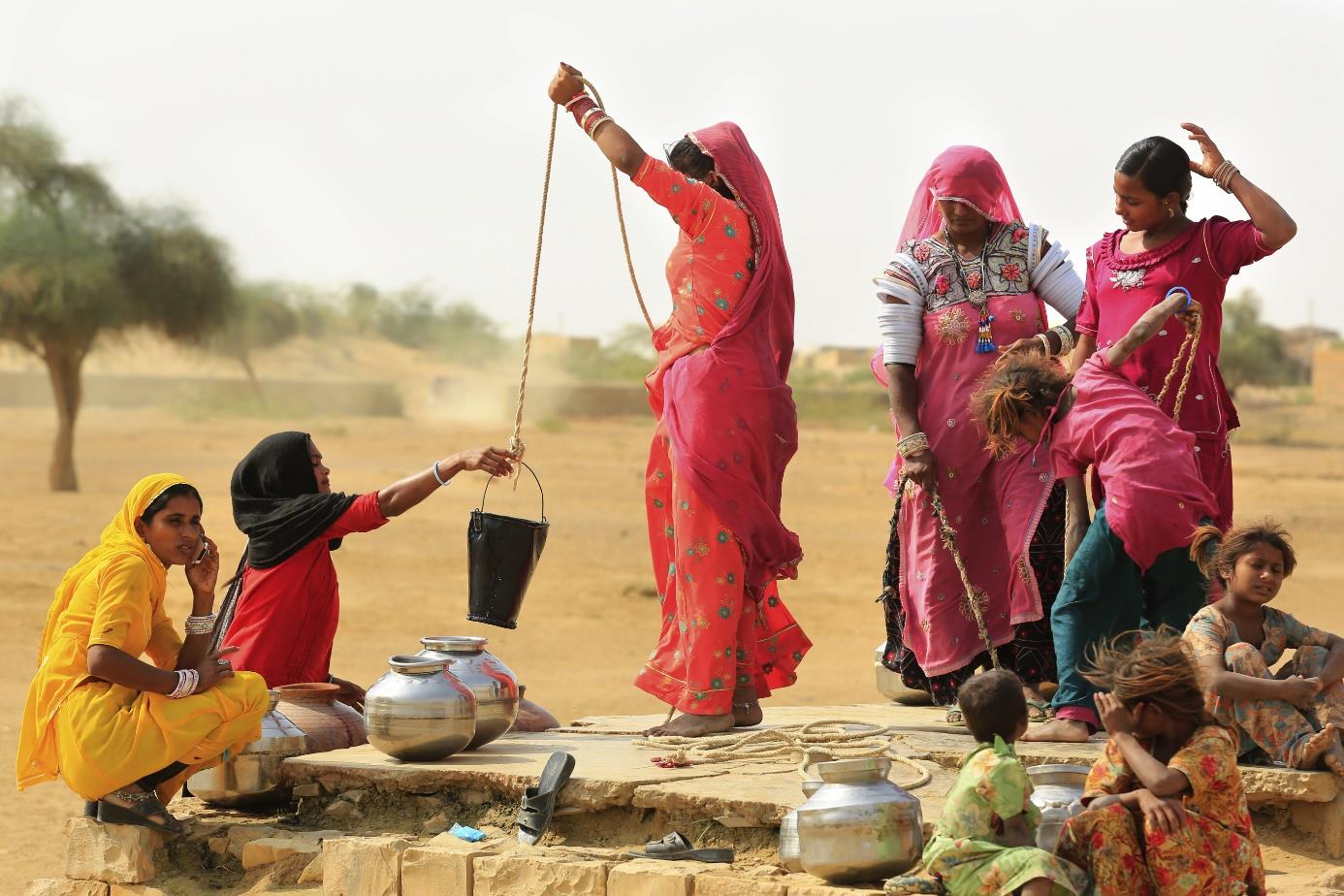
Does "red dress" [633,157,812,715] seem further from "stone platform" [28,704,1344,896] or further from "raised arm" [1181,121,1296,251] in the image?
"raised arm" [1181,121,1296,251]

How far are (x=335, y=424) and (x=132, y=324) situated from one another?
9851 mm

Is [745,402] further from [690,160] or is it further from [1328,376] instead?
[1328,376]

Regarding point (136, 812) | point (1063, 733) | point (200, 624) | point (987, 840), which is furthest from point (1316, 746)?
point (136, 812)

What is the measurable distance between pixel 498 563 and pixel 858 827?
2.05 metres

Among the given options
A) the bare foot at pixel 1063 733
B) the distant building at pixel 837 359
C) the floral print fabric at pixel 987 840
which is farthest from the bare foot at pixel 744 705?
the distant building at pixel 837 359

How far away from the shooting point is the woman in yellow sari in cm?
561

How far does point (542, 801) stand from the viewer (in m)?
5.43

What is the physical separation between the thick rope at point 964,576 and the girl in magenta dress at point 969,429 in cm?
2

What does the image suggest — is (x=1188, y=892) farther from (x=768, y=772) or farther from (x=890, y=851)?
(x=768, y=772)

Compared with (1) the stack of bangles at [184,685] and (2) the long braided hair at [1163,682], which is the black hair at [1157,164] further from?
(1) the stack of bangles at [184,685]

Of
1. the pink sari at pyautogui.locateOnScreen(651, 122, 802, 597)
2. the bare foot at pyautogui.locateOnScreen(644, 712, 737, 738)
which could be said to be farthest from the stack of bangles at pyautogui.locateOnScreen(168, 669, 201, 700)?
the pink sari at pyautogui.locateOnScreen(651, 122, 802, 597)

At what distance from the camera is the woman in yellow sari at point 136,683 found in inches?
221

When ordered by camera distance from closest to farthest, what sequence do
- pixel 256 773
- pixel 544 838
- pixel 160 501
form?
pixel 544 838 → pixel 160 501 → pixel 256 773

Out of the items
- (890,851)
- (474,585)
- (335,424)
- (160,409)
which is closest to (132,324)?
(335,424)
